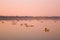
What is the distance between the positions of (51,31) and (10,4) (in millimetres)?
529

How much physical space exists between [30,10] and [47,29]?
0.28 meters

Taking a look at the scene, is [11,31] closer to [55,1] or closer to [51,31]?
[51,31]

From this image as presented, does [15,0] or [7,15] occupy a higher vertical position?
[15,0]

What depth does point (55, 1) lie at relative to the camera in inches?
41.2

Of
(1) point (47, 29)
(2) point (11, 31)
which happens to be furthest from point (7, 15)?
(1) point (47, 29)

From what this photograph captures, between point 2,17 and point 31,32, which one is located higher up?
point 2,17

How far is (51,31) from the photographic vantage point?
106cm

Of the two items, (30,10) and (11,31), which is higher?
(30,10)

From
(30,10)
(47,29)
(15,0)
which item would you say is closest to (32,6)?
(30,10)

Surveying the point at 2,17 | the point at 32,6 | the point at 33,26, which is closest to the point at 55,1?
the point at 32,6

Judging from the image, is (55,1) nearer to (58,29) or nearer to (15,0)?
(58,29)

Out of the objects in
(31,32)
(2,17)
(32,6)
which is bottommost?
(31,32)

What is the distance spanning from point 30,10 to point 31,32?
238 millimetres

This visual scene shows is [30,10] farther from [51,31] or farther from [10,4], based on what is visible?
[51,31]
